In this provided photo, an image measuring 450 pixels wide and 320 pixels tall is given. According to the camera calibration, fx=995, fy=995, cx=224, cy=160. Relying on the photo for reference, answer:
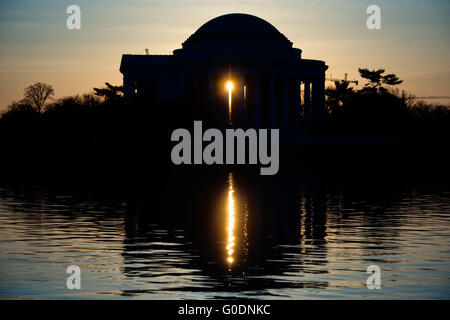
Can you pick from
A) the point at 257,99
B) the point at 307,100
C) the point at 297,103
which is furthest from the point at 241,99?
the point at 307,100

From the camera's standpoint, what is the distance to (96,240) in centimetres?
3306

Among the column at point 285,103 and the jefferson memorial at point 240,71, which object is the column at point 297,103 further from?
the column at point 285,103

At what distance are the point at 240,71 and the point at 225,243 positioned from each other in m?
110

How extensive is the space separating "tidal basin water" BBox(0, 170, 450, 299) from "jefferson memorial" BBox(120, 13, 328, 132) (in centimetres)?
8382

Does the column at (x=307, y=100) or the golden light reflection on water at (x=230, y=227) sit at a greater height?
the column at (x=307, y=100)

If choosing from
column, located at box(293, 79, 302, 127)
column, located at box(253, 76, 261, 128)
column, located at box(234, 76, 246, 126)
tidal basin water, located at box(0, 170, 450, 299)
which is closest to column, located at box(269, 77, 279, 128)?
column, located at box(253, 76, 261, 128)

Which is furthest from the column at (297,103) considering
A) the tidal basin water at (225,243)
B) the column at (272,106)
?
the tidal basin water at (225,243)

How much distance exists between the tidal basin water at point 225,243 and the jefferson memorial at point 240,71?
83.8 metres

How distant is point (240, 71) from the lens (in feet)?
463

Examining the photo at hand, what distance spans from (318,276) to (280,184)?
1476 inches

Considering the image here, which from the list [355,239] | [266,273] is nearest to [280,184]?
[355,239]

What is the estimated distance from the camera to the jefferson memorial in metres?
140

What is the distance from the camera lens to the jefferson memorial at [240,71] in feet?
459
